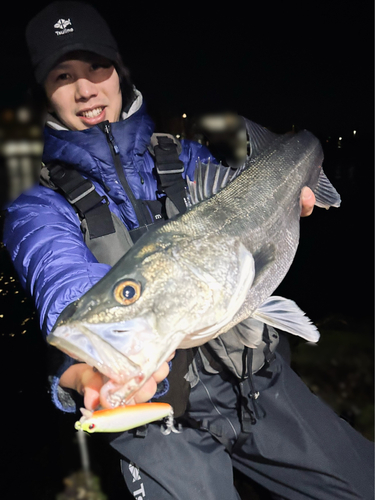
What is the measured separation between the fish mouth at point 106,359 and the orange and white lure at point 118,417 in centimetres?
5

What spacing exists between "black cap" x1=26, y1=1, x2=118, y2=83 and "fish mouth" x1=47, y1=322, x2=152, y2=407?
64.5 inches

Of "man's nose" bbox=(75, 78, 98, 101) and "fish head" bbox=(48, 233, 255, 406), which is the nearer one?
"fish head" bbox=(48, 233, 255, 406)

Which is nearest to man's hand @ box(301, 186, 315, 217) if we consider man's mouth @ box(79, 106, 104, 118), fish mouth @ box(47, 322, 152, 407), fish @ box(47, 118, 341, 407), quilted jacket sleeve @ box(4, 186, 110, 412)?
fish @ box(47, 118, 341, 407)

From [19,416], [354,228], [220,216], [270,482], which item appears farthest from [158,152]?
[354,228]

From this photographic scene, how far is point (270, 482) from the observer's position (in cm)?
244

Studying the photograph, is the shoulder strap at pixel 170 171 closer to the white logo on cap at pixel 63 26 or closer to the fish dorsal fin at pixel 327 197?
the white logo on cap at pixel 63 26

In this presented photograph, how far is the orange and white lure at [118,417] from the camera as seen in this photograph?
1.21 m

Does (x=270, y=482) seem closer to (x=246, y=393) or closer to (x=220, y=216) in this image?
(x=246, y=393)

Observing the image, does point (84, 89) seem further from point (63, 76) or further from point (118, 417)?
point (118, 417)

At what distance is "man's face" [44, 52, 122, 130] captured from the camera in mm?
2203

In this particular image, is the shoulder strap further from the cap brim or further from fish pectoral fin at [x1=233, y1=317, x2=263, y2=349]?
fish pectoral fin at [x1=233, y1=317, x2=263, y2=349]

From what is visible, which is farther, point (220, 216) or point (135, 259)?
point (220, 216)

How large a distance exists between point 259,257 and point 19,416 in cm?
310

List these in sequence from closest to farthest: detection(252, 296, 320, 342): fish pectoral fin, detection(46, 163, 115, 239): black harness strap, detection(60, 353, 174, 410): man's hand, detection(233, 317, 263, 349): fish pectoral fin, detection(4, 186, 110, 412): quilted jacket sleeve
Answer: detection(60, 353, 174, 410): man's hand
detection(4, 186, 110, 412): quilted jacket sleeve
detection(252, 296, 320, 342): fish pectoral fin
detection(46, 163, 115, 239): black harness strap
detection(233, 317, 263, 349): fish pectoral fin
